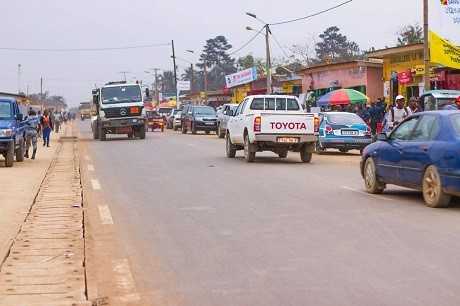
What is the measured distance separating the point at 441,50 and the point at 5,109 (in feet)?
49.6

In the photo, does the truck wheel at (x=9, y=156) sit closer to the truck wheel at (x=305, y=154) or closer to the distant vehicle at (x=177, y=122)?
the truck wheel at (x=305, y=154)

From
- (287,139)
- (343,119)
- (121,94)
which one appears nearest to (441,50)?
(343,119)

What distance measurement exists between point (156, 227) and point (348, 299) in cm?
419

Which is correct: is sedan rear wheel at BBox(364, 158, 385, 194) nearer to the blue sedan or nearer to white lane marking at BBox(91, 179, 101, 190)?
the blue sedan

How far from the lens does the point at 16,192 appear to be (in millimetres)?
14016

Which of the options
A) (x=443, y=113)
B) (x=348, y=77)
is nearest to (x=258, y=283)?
(x=443, y=113)

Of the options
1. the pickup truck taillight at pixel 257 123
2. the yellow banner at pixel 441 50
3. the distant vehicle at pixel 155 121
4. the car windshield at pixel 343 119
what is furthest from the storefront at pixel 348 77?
the pickup truck taillight at pixel 257 123

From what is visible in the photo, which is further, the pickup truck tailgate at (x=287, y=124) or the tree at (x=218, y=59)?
the tree at (x=218, y=59)

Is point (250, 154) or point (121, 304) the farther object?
point (250, 154)

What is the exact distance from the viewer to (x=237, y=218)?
1012 cm

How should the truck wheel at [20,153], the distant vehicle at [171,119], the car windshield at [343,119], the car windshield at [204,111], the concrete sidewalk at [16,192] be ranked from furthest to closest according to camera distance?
the distant vehicle at [171,119], the car windshield at [204,111], the car windshield at [343,119], the truck wheel at [20,153], the concrete sidewalk at [16,192]

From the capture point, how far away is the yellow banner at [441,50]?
2617 cm

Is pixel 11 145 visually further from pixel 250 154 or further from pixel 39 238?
pixel 39 238

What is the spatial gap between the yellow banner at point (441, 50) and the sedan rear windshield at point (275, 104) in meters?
7.16
